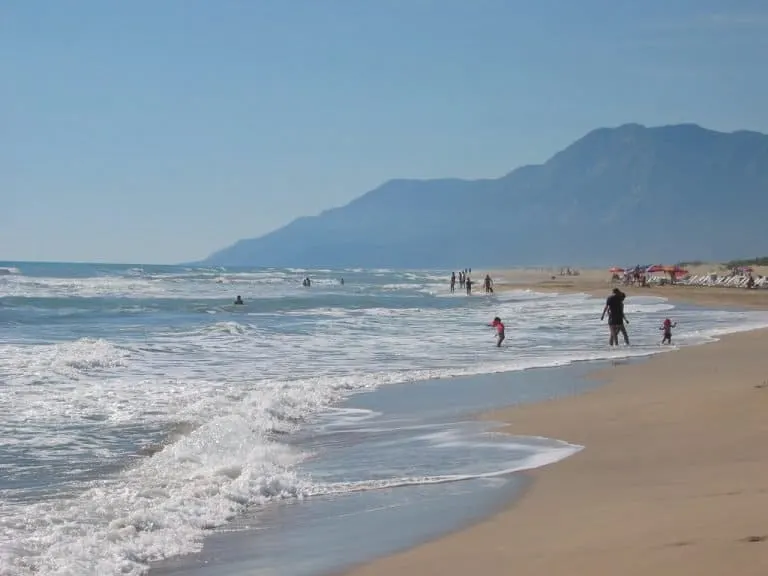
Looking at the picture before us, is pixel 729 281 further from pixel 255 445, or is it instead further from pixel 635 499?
pixel 635 499

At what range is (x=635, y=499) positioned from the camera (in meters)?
7.26

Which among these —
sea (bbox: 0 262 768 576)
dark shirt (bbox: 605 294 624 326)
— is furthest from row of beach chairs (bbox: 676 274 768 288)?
dark shirt (bbox: 605 294 624 326)

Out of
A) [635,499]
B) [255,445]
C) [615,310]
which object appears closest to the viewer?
[635,499]

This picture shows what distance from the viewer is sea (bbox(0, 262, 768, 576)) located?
686 centimetres

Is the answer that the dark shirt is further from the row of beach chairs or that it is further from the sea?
the row of beach chairs

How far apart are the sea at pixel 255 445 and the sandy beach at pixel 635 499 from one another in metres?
0.46

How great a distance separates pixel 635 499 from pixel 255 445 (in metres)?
4.81

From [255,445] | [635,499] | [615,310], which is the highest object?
[615,310]

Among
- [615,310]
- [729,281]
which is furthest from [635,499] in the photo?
[729,281]

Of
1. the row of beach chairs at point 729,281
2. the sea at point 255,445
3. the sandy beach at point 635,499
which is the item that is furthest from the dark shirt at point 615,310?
the row of beach chairs at point 729,281

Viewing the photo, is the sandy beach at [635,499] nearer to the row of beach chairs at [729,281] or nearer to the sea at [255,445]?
the sea at [255,445]

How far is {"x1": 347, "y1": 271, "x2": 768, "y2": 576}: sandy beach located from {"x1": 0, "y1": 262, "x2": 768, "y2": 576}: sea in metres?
0.46

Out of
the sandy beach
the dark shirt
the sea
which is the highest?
the dark shirt

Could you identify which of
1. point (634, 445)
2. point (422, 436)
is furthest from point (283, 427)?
point (634, 445)
